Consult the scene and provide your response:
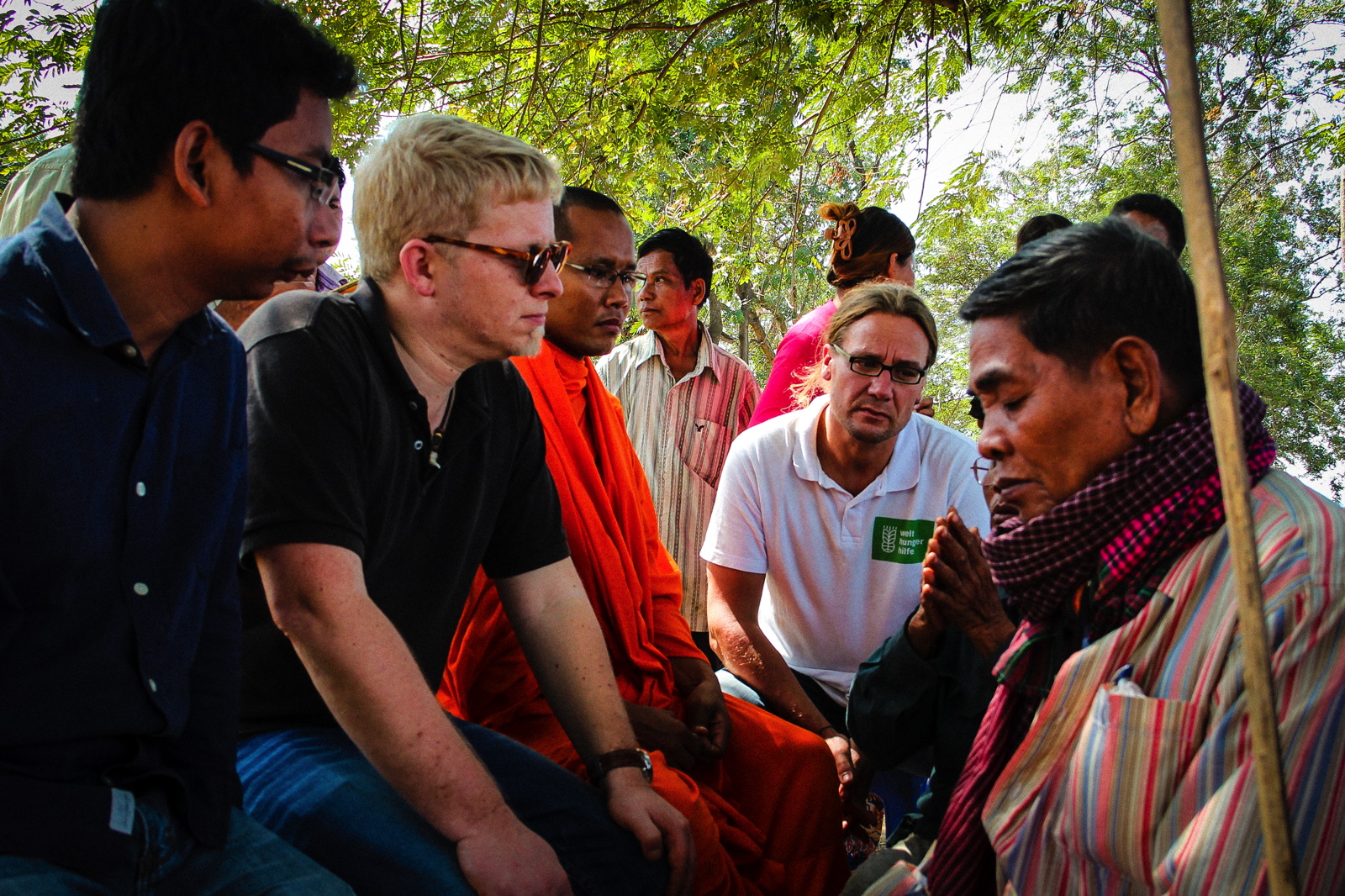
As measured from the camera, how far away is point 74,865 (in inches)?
57.5

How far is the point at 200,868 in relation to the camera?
1.65 metres

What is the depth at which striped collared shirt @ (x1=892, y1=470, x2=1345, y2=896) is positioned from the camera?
4.46 ft

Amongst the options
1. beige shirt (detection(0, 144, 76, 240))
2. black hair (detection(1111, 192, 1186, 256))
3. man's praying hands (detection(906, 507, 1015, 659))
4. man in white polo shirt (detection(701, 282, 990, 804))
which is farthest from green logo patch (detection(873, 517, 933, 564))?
beige shirt (detection(0, 144, 76, 240))

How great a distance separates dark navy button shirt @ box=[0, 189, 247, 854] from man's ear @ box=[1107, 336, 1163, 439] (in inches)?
63.3

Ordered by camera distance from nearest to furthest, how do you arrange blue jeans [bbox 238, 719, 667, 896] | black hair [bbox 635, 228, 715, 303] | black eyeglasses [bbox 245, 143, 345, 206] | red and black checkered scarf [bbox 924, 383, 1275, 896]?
red and black checkered scarf [bbox 924, 383, 1275, 896]
black eyeglasses [bbox 245, 143, 345, 206]
blue jeans [bbox 238, 719, 667, 896]
black hair [bbox 635, 228, 715, 303]

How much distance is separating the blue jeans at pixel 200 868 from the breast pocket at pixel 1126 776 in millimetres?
1242

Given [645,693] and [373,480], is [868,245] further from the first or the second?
[373,480]

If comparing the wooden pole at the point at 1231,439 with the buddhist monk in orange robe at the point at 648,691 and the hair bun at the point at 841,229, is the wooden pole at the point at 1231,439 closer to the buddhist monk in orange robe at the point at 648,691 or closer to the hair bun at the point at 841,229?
the buddhist monk in orange robe at the point at 648,691

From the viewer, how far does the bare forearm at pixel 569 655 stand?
246 cm

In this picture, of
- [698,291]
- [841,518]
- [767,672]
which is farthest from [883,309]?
[698,291]

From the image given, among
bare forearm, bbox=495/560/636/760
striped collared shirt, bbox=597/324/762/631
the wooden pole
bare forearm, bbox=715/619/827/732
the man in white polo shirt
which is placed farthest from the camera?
striped collared shirt, bbox=597/324/762/631

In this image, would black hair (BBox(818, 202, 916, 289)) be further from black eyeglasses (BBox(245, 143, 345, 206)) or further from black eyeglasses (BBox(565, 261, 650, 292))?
black eyeglasses (BBox(245, 143, 345, 206))

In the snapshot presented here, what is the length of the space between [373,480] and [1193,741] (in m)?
1.63

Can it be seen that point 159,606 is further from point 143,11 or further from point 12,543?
point 143,11
